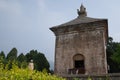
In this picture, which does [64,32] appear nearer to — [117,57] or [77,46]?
[77,46]

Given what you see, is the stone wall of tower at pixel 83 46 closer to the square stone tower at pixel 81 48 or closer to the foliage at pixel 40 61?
the square stone tower at pixel 81 48

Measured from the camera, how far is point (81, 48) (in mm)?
17016

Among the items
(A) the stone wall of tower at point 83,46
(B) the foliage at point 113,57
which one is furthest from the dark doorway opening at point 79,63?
(B) the foliage at point 113,57

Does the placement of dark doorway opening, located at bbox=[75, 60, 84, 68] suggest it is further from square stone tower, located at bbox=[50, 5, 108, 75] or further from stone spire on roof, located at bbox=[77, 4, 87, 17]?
stone spire on roof, located at bbox=[77, 4, 87, 17]

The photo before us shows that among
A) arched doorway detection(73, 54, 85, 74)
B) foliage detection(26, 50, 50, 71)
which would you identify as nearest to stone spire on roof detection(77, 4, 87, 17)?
arched doorway detection(73, 54, 85, 74)

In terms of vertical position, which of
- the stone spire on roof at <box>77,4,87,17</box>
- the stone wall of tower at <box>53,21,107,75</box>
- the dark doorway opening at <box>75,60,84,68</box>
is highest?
the stone spire on roof at <box>77,4,87,17</box>

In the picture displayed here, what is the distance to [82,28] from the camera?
17.5 meters

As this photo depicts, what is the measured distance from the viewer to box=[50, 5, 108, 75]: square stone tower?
53.3 ft

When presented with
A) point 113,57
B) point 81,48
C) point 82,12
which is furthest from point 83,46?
point 113,57

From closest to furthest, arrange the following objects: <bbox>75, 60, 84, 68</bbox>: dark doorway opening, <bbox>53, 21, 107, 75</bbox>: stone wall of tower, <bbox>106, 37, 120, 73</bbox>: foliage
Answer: <bbox>53, 21, 107, 75</bbox>: stone wall of tower
<bbox>75, 60, 84, 68</bbox>: dark doorway opening
<bbox>106, 37, 120, 73</bbox>: foliage

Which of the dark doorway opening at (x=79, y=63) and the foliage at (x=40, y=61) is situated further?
the foliage at (x=40, y=61)

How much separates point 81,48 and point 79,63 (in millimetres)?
1586

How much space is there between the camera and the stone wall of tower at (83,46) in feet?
53.1

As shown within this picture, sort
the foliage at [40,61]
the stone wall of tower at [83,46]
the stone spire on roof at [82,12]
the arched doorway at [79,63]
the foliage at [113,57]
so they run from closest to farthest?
→ 1. the stone wall of tower at [83,46]
2. the arched doorway at [79,63]
3. the stone spire on roof at [82,12]
4. the foliage at [113,57]
5. the foliage at [40,61]
